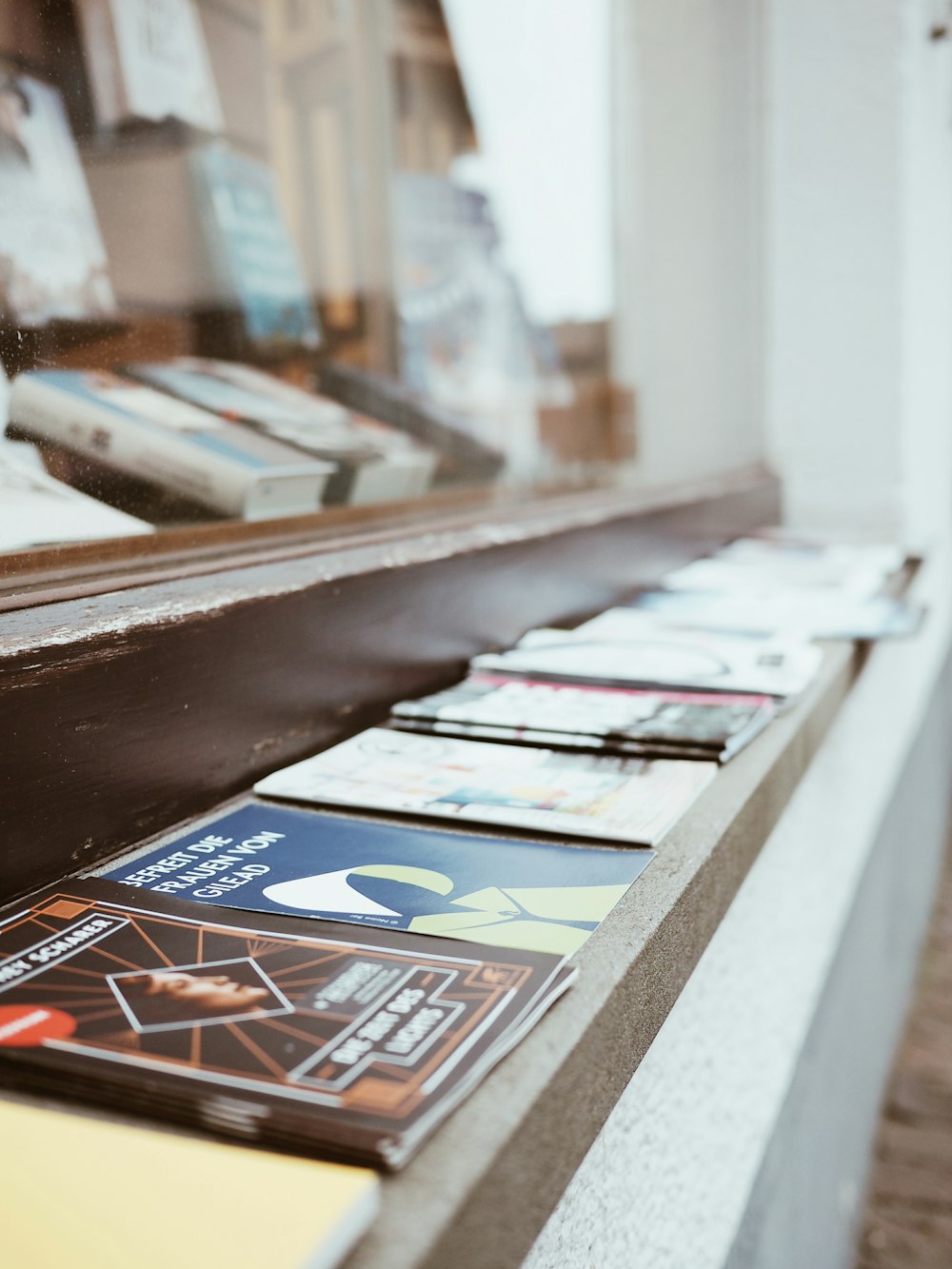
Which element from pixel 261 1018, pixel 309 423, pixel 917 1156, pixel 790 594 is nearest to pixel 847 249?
pixel 790 594

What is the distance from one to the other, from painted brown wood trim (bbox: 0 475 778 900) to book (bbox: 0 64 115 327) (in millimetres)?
269

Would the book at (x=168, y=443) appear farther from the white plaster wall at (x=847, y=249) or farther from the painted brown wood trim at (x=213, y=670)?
the white plaster wall at (x=847, y=249)

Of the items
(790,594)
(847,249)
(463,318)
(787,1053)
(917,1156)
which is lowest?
(917,1156)

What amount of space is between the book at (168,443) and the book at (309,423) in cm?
3

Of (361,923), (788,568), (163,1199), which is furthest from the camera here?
(788,568)

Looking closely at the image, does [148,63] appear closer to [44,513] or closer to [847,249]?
[44,513]

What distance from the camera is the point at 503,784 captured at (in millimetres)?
710

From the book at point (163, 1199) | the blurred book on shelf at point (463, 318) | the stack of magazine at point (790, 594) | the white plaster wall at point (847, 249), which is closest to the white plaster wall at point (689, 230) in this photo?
the white plaster wall at point (847, 249)

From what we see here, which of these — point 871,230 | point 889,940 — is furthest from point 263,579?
point 871,230

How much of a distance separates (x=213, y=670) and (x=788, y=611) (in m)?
0.82

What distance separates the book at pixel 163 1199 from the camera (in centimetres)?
31

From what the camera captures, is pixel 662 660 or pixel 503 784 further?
pixel 662 660

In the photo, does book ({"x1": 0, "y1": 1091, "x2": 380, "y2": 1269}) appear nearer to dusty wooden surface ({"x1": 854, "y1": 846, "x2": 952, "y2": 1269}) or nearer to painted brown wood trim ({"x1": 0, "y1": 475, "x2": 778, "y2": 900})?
painted brown wood trim ({"x1": 0, "y1": 475, "x2": 778, "y2": 900})

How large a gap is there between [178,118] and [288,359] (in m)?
0.28
